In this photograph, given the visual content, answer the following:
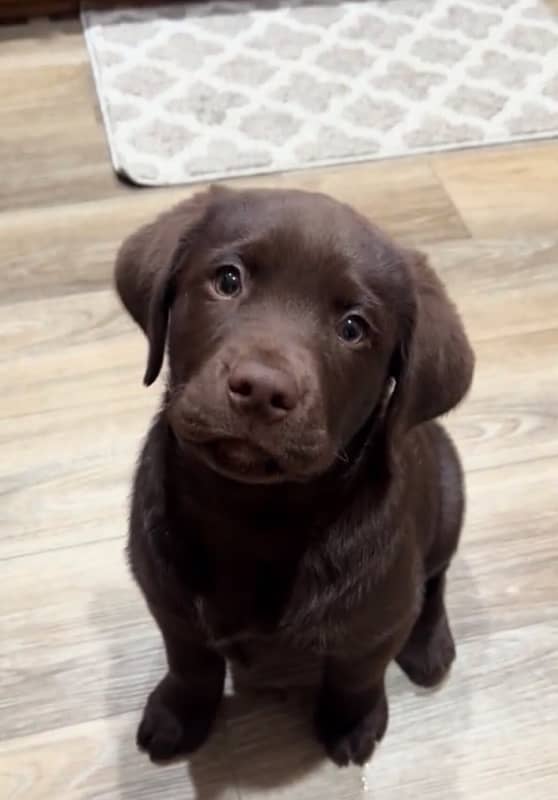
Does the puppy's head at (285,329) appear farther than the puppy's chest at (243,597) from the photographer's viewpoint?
No

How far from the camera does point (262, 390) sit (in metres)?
1.05

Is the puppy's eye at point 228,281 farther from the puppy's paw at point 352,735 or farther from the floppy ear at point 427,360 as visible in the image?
the puppy's paw at point 352,735

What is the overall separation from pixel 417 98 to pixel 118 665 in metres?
1.47

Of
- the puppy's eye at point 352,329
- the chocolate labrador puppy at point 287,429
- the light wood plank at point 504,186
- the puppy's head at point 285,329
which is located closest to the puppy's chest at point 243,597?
the chocolate labrador puppy at point 287,429

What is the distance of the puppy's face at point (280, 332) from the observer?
3.56ft

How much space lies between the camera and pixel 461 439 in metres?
1.97

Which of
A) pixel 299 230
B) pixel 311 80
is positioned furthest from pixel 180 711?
pixel 311 80

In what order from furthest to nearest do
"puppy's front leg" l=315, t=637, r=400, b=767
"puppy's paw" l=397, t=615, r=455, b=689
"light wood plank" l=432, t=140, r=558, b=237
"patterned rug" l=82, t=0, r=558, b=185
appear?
"patterned rug" l=82, t=0, r=558, b=185 → "light wood plank" l=432, t=140, r=558, b=237 → "puppy's paw" l=397, t=615, r=455, b=689 → "puppy's front leg" l=315, t=637, r=400, b=767

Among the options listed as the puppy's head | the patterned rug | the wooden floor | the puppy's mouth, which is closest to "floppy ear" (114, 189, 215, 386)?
the puppy's head

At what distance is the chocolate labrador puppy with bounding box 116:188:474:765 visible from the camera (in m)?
1.12

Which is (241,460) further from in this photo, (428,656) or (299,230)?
(428,656)

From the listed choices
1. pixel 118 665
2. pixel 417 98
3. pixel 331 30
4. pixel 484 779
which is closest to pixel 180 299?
pixel 118 665

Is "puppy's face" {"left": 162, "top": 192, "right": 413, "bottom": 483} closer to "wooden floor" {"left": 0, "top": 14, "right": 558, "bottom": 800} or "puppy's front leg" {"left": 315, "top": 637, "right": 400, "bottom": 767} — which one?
"puppy's front leg" {"left": 315, "top": 637, "right": 400, "bottom": 767}

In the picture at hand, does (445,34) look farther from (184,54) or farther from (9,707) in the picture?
(9,707)
